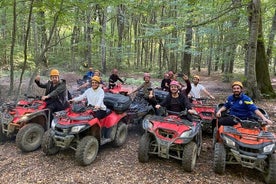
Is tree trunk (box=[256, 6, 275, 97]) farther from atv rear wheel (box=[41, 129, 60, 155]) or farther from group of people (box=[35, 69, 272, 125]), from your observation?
atv rear wheel (box=[41, 129, 60, 155])

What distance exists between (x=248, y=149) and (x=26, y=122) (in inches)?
178

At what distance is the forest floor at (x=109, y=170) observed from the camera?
4.12 m

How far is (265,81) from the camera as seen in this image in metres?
10.7

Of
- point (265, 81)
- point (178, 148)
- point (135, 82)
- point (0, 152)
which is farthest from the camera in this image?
point (135, 82)

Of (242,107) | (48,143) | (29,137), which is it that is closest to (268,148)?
(242,107)

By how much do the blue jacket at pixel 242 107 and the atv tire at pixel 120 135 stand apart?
2478 mm

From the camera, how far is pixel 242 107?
4941 millimetres

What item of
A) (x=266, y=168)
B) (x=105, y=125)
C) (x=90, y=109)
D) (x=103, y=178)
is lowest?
(x=103, y=178)

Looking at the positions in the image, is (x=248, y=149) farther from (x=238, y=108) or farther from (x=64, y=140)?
(x=64, y=140)

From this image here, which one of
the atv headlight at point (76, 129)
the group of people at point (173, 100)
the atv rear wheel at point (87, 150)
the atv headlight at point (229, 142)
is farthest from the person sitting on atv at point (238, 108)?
the atv headlight at point (76, 129)

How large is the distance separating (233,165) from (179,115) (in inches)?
55.2

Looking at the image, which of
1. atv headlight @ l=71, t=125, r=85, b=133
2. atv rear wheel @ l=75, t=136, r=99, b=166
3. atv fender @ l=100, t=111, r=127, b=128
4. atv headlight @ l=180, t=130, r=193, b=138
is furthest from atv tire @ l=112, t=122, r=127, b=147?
atv headlight @ l=180, t=130, r=193, b=138

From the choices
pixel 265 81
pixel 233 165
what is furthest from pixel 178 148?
pixel 265 81

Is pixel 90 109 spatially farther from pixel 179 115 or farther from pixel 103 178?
pixel 179 115
